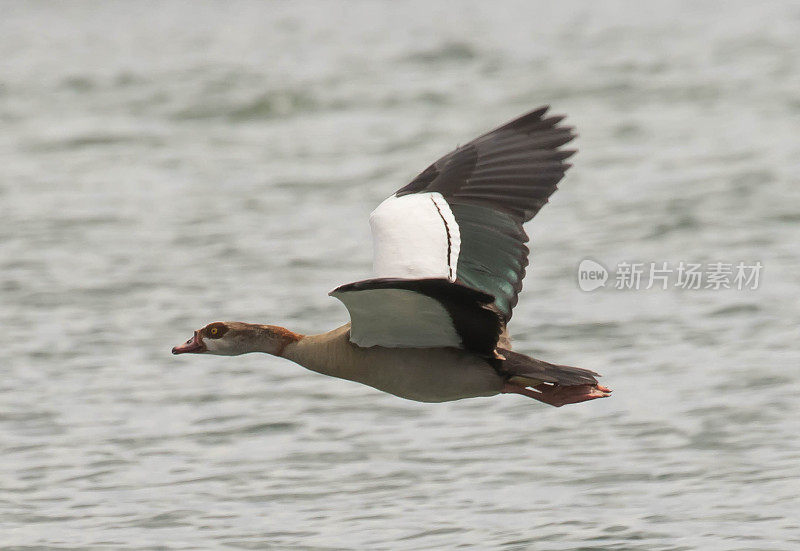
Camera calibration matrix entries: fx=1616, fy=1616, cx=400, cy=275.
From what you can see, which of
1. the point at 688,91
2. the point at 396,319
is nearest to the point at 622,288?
the point at 396,319

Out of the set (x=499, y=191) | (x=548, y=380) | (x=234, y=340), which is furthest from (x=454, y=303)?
(x=234, y=340)

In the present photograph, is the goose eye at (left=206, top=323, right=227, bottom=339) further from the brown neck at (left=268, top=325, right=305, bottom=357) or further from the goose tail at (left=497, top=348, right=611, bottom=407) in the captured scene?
the goose tail at (left=497, top=348, right=611, bottom=407)

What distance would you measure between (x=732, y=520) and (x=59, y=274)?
827 cm

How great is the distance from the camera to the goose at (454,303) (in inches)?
291

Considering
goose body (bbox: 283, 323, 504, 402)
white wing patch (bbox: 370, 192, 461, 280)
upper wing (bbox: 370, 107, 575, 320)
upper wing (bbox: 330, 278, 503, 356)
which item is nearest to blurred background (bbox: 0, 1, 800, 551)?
goose body (bbox: 283, 323, 504, 402)

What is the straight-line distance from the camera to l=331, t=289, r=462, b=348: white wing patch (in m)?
6.93

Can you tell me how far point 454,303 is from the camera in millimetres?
6977

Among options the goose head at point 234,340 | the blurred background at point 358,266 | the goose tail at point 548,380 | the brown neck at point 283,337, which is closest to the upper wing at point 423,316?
the goose tail at point 548,380

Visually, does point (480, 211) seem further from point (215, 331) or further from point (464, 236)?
point (215, 331)

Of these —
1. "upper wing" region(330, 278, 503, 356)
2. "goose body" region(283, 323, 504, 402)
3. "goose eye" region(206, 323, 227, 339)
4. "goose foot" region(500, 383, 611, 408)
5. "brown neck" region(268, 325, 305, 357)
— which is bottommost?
"goose foot" region(500, 383, 611, 408)

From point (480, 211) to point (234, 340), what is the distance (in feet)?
4.65

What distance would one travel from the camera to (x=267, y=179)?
18.5 metres

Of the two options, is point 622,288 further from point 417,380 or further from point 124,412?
point 417,380

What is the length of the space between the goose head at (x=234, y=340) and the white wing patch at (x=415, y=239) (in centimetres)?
73
